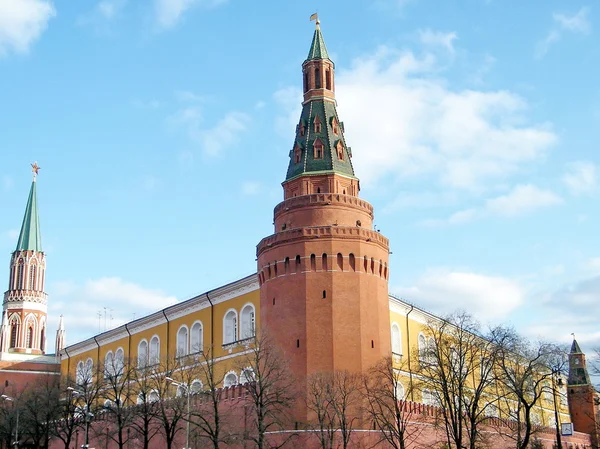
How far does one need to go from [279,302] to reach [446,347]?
11.6m

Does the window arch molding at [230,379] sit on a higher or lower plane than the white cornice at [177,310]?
lower

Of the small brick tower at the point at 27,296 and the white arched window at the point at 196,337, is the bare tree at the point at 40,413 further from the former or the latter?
the small brick tower at the point at 27,296

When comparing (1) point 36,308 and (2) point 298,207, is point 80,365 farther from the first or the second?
(2) point 298,207

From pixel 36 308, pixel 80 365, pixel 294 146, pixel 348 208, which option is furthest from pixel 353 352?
pixel 36 308

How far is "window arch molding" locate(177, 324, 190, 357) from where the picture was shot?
67688mm

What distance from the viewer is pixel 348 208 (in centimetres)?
5566

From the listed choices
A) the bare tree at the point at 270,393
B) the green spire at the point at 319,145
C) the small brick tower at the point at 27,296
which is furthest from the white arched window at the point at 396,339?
the small brick tower at the point at 27,296

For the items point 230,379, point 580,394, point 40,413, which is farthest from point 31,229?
point 580,394

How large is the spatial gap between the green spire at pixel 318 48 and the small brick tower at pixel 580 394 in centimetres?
5488

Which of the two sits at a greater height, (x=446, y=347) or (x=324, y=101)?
(x=324, y=101)

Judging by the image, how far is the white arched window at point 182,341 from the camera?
6781 centimetres

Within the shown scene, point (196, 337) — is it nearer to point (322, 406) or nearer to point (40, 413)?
point (40, 413)

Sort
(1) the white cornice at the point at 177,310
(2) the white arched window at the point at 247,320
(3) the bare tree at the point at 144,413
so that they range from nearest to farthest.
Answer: (3) the bare tree at the point at 144,413 < (2) the white arched window at the point at 247,320 < (1) the white cornice at the point at 177,310

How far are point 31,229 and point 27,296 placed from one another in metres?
9.09
